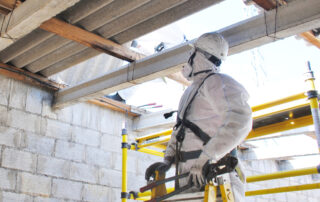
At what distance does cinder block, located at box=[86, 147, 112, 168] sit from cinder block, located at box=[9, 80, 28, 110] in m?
0.97

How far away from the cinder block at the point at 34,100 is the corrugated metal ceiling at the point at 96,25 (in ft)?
0.95

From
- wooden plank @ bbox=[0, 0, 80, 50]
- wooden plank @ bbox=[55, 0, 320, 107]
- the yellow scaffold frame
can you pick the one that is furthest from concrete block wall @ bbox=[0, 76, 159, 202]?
wooden plank @ bbox=[0, 0, 80, 50]

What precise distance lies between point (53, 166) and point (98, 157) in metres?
0.65

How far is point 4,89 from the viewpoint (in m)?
4.70

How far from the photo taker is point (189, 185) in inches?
79.9

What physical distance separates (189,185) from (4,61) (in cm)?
335

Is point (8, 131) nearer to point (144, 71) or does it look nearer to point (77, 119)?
point (77, 119)

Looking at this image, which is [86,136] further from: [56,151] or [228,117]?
[228,117]

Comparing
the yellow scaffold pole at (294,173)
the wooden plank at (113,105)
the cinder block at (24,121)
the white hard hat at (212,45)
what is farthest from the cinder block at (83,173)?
the white hard hat at (212,45)

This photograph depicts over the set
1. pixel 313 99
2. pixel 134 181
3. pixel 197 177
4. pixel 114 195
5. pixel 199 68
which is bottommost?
pixel 197 177

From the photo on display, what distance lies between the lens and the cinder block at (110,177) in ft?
17.3

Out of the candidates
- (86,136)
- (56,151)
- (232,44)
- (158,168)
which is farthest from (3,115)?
(158,168)

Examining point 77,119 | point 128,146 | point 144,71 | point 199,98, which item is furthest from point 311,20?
point 77,119

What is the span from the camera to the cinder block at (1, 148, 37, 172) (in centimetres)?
446
